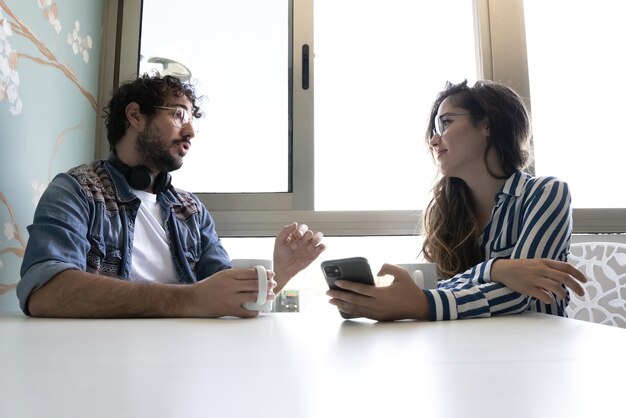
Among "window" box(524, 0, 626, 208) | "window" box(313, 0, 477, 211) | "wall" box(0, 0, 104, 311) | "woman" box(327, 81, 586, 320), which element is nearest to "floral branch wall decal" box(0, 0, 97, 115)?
"wall" box(0, 0, 104, 311)

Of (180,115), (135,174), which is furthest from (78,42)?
(135,174)

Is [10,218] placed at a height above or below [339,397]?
above

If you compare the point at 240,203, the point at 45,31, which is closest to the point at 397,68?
the point at 240,203

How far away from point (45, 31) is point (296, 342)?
1582mm

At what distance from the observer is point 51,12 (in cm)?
170

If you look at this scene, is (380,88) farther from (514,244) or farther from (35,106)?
(35,106)

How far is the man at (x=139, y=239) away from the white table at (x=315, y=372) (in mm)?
257

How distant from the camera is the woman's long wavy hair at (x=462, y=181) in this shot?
1563 millimetres

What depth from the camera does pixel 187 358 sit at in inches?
21.3

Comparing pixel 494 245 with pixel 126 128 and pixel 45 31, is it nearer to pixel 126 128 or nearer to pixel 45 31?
pixel 126 128

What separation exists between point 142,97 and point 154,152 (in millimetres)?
239

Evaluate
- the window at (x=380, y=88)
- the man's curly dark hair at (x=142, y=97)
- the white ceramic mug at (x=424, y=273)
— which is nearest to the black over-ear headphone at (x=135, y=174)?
the man's curly dark hair at (x=142, y=97)

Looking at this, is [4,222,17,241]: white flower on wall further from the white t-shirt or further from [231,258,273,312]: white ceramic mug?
[231,258,273,312]: white ceramic mug

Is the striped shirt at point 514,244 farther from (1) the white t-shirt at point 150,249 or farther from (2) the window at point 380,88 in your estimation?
(1) the white t-shirt at point 150,249
